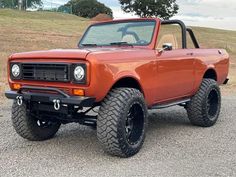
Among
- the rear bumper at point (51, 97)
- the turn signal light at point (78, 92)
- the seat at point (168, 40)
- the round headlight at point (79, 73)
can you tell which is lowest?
the rear bumper at point (51, 97)

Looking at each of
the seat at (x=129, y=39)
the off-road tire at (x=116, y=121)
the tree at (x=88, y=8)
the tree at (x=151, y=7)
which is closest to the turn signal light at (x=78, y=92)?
the off-road tire at (x=116, y=121)

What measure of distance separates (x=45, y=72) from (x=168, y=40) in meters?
2.47

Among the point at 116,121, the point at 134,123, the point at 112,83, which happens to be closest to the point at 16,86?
the point at 112,83

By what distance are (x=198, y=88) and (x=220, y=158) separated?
7.17ft

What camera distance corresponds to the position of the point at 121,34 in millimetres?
7086

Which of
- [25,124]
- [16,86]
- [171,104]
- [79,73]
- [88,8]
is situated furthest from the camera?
[88,8]

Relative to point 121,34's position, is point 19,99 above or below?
below

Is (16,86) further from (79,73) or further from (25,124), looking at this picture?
(79,73)

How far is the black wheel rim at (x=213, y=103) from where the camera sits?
805cm

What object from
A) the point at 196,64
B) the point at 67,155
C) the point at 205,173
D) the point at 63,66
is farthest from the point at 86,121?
the point at 196,64

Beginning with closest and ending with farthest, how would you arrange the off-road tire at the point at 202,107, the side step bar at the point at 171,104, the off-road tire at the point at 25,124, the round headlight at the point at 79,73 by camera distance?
the round headlight at the point at 79,73, the off-road tire at the point at 25,124, the side step bar at the point at 171,104, the off-road tire at the point at 202,107

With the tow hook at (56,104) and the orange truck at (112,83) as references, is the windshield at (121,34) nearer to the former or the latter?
the orange truck at (112,83)

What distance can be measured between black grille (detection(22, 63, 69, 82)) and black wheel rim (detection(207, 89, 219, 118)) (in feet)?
11.5

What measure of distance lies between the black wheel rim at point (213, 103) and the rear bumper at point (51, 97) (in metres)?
3.37
